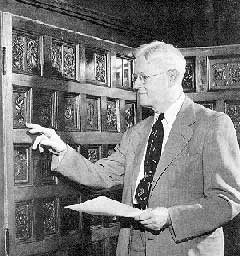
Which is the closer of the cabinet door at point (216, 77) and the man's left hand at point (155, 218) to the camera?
the man's left hand at point (155, 218)

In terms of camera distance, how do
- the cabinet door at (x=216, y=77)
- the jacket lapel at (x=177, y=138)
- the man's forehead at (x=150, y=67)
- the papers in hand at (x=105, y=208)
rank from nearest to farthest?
the papers in hand at (x=105, y=208)
the jacket lapel at (x=177, y=138)
the man's forehead at (x=150, y=67)
the cabinet door at (x=216, y=77)

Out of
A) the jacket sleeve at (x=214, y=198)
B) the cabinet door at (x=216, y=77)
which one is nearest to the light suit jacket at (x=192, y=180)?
the jacket sleeve at (x=214, y=198)

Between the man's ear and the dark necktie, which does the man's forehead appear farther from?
the dark necktie

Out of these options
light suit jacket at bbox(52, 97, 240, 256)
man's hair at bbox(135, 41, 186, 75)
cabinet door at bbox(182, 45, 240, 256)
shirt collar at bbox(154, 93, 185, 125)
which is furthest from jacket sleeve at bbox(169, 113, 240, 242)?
cabinet door at bbox(182, 45, 240, 256)

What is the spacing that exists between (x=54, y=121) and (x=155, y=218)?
101 cm

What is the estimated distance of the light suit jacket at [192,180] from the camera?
2.46m

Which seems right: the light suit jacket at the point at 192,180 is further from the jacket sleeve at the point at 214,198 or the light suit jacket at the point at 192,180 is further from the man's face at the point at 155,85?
the man's face at the point at 155,85

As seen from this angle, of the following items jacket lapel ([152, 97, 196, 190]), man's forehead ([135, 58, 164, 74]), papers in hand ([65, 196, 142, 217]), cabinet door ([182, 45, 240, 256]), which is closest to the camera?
papers in hand ([65, 196, 142, 217])

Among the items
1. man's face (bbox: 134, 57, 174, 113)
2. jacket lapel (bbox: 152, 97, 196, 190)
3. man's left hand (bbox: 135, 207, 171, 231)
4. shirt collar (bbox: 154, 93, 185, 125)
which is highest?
man's face (bbox: 134, 57, 174, 113)

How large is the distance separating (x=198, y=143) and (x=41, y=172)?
3.17 ft

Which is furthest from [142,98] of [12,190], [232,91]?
[232,91]

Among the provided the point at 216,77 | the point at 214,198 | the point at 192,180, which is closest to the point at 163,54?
the point at 192,180

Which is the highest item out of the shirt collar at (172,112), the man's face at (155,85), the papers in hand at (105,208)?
the man's face at (155,85)

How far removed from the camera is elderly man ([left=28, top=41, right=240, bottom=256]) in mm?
2463
